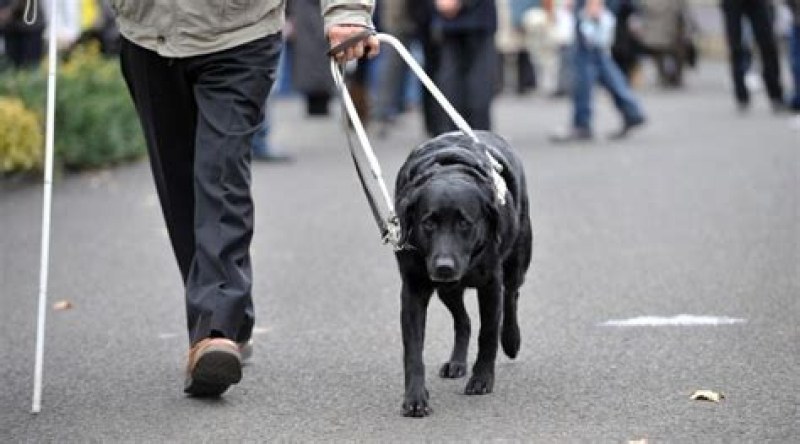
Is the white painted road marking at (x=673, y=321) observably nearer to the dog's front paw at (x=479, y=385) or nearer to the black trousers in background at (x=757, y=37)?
the dog's front paw at (x=479, y=385)

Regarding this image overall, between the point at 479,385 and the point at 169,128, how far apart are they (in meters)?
1.42

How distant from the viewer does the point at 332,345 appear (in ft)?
22.6

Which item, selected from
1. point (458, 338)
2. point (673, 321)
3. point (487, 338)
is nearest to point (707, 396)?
point (487, 338)

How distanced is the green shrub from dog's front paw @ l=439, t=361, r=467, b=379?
19.9 ft

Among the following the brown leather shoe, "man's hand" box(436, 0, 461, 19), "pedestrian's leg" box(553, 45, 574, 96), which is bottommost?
"pedestrian's leg" box(553, 45, 574, 96)

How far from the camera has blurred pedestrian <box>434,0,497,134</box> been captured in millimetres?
12445

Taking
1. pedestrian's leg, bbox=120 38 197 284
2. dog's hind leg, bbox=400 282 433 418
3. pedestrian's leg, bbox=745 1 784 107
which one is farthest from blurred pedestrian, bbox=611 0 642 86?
dog's hind leg, bbox=400 282 433 418

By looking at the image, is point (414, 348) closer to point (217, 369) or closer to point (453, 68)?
point (217, 369)

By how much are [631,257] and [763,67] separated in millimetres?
8794

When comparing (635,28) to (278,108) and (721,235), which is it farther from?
(721,235)

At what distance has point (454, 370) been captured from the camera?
20.3 feet

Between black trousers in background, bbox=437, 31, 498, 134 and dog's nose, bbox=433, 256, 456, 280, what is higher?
dog's nose, bbox=433, 256, 456, 280

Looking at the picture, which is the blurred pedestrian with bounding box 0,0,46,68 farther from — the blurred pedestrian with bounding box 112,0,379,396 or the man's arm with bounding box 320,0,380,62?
the man's arm with bounding box 320,0,380,62

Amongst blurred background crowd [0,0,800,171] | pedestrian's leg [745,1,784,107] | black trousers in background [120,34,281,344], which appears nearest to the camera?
black trousers in background [120,34,281,344]
